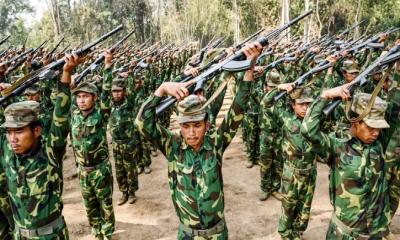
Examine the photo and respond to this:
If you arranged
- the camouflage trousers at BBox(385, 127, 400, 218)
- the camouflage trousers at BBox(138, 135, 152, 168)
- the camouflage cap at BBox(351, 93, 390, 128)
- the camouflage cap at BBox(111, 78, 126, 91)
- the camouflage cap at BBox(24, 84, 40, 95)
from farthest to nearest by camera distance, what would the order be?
the camouflage trousers at BBox(138, 135, 152, 168)
the camouflage cap at BBox(111, 78, 126, 91)
the camouflage cap at BBox(24, 84, 40, 95)
the camouflage trousers at BBox(385, 127, 400, 218)
the camouflage cap at BBox(351, 93, 390, 128)

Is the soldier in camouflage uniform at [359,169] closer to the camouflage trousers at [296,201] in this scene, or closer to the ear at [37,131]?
the camouflage trousers at [296,201]

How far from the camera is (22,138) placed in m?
3.33

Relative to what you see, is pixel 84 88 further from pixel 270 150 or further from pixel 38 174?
pixel 270 150

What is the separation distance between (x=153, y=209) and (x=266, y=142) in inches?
97.5

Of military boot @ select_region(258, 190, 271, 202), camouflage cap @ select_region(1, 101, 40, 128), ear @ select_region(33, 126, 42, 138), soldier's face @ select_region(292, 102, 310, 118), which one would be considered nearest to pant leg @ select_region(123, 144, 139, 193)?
military boot @ select_region(258, 190, 271, 202)

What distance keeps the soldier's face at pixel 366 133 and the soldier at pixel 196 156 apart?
1066 mm

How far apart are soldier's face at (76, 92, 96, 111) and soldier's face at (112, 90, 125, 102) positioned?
151 cm

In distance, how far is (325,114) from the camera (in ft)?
11.1

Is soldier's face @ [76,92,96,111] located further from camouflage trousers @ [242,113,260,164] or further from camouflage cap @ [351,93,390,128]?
camouflage trousers @ [242,113,260,164]

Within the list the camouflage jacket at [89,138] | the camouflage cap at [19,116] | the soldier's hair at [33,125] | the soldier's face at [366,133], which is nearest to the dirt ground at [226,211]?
the camouflage jacket at [89,138]

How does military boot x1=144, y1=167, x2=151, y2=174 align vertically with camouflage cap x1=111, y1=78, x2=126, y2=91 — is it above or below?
below

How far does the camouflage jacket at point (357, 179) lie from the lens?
132 inches

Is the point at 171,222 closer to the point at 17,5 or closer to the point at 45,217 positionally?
the point at 45,217

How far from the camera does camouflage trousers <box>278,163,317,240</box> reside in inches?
204
